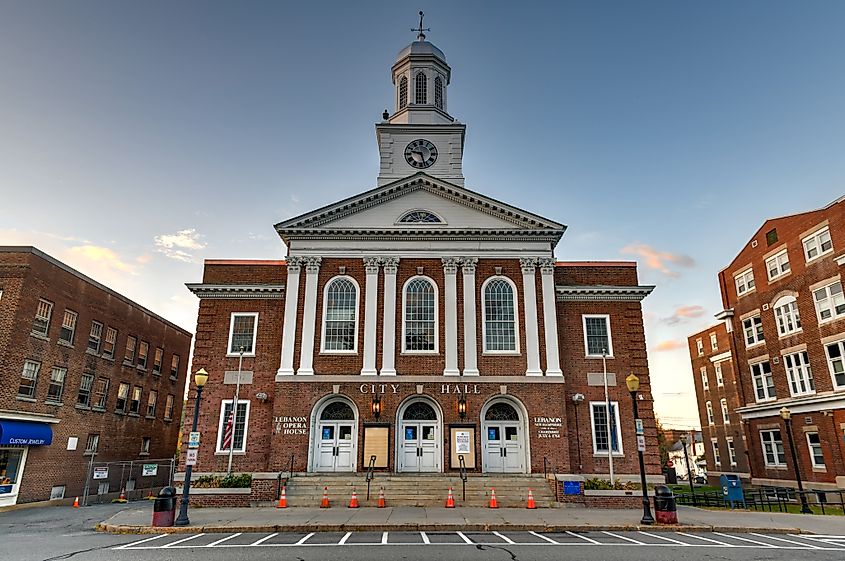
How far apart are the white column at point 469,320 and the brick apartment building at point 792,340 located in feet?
65.0

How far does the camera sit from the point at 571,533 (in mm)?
16094

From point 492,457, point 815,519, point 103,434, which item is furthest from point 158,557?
point 103,434

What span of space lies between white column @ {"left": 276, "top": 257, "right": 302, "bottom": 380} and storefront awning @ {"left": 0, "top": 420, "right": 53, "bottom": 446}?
11689mm

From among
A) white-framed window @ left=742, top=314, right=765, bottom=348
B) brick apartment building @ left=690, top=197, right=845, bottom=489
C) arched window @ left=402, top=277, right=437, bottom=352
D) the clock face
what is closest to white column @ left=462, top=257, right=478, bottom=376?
arched window @ left=402, top=277, right=437, bottom=352

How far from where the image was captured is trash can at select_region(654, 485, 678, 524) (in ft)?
55.6

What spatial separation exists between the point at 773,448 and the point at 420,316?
25.5 meters

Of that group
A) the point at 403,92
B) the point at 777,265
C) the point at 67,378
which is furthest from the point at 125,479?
the point at 777,265

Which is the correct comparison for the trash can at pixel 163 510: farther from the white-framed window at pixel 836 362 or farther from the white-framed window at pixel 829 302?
the white-framed window at pixel 829 302

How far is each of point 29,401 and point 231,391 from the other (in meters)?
9.55

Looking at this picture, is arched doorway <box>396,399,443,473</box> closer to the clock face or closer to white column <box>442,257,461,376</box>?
white column <box>442,257,461,376</box>

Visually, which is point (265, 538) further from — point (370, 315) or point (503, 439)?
point (503, 439)

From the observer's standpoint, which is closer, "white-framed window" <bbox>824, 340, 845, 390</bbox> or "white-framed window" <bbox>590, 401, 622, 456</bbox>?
"white-framed window" <bbox>590, 401, 622, 456</bbox>

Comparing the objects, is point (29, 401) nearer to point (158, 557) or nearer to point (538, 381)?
point (158, 557)

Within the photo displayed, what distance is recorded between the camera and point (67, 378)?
95.1ft
